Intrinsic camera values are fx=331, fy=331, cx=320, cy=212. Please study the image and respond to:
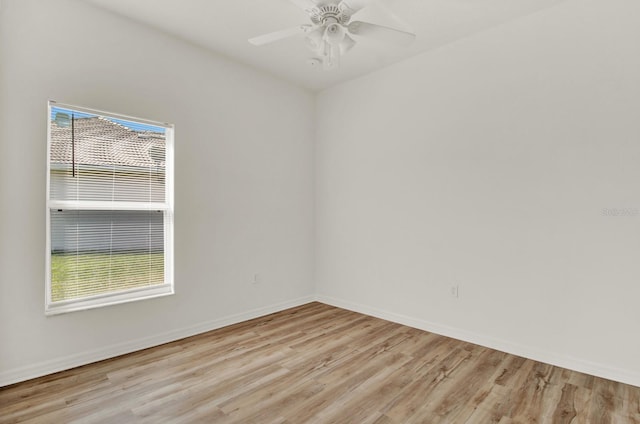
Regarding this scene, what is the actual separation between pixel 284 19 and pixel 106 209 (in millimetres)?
2209

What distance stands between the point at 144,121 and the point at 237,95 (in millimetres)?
1053

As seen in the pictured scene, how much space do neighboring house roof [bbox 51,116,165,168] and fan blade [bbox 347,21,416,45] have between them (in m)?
2.02

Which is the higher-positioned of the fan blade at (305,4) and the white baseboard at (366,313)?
the fan blade at (305,4)

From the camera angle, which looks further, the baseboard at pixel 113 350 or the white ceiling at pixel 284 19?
the white ceiling at pixel 284 19

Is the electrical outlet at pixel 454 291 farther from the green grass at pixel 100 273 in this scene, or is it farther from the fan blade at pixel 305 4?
the green grass at pixel 100 273

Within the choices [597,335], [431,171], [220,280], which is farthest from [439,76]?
[220,280]

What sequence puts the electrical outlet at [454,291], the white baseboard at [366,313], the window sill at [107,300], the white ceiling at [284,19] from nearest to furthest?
the white baseboard at [366,313], the window sill at [107,300], the white ceiling at [284,19], the electrical outlet at [454,291]

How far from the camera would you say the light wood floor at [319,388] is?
6.52 feet

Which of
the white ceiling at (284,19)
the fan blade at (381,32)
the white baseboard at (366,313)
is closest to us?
the fan blade at (381,32)

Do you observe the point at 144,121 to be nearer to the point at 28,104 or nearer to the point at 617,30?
the point at 28,104

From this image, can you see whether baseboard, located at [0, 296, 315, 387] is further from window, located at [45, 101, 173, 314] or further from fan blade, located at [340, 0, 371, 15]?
fan blade, located at [340, 0, 371, 15]

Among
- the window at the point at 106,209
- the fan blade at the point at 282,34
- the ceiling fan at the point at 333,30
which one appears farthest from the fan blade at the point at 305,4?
the window at the point at 106,209

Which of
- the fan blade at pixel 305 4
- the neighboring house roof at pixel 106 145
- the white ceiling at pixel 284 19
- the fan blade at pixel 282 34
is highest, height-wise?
the white ceiling at pixel 284 19

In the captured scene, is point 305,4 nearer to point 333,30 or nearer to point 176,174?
point 333,30
